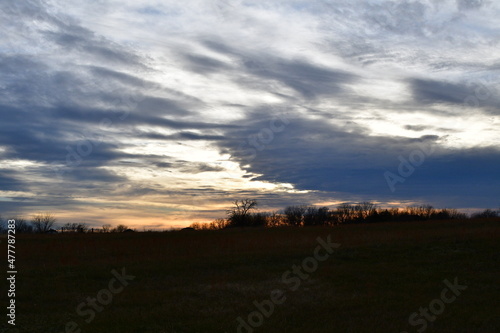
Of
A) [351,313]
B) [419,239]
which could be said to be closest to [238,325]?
[351,313]

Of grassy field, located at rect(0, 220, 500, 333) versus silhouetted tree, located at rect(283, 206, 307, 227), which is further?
silhouetted tree, located at rect(283, 206, 307, 227)

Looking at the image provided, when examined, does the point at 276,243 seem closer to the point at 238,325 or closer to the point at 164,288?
the point at 164,288

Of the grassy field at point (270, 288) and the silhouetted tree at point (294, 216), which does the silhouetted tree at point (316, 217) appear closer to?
the silhouetted tree at point (294, 216)

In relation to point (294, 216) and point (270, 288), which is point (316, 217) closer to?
point (294, 216)

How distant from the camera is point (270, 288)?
667 inches

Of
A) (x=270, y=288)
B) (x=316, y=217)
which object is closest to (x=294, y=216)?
(x=316, y=217)

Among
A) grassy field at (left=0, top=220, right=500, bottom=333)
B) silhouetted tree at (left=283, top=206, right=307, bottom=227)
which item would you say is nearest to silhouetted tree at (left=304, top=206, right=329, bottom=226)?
silhouetted tree at (left=283, top=206, right=307, bottom=227)

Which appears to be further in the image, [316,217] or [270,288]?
[316,217]

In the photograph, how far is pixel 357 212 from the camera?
9281 centimetres

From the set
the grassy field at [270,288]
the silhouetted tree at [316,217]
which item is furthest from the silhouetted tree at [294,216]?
the grassy field at [270,288]

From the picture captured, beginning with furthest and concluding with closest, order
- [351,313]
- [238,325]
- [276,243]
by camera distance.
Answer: [276,243] → [351,313] → [238,325]

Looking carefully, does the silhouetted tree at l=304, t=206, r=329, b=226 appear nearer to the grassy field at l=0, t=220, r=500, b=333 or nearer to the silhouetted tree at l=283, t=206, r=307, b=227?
the silhouetted tree at l=283, t=206, r=307, b=227

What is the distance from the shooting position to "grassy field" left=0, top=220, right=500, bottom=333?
1221 cm

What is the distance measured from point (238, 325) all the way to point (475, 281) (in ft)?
35.2
